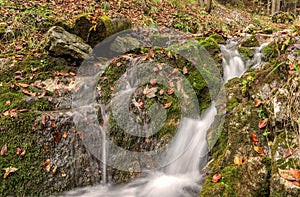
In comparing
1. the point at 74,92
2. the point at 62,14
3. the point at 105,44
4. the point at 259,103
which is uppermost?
the point at 62,14

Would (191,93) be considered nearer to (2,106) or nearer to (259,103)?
(259,103)

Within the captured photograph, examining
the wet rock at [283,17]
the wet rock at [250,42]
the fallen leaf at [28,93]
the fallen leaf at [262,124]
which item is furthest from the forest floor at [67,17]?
the wet rock at [283,17]

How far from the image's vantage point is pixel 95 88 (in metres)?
5.01

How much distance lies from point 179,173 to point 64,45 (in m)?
3.94

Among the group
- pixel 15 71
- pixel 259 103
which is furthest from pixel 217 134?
pixel 15 71

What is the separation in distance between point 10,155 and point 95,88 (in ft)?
6.80

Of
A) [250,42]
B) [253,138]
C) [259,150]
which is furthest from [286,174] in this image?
[250,42]

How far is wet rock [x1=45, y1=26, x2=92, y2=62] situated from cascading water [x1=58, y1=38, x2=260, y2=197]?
188cm

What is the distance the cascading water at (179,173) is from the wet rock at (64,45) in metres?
1.88

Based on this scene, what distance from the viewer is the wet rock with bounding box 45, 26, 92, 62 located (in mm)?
5438

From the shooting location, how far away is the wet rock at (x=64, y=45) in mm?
5438

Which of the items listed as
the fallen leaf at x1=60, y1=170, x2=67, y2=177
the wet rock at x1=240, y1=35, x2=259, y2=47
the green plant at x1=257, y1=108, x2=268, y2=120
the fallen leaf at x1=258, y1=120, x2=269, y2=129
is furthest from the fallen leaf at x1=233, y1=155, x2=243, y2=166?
the wet rock at x1=240, y1=35, x2=259, y2=47

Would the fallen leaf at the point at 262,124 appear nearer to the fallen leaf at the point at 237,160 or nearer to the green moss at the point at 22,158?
the fallen leaf at the point at 237,160

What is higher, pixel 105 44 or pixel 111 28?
pixel 111 28
